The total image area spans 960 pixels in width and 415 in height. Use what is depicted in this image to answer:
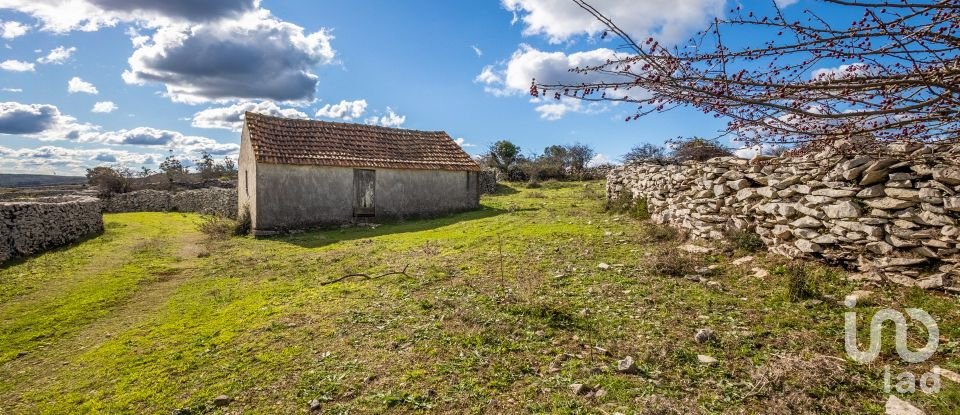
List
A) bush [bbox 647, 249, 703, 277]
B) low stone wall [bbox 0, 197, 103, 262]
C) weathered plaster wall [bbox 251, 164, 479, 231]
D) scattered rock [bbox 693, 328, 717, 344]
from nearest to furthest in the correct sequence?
1. scattered rock [bbox 693, 328, 717, 344]
2. bush [bbox 647, 249, 703, 277]
3. low stone wall [bbox 0, 197, 103, 262]
4. weathered plaster wall [bbox 251, 164, 479, 231]

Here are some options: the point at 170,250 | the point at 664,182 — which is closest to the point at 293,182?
the point at 170,250

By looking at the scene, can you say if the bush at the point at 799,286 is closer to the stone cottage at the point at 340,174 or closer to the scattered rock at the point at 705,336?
the scattered rock at the point at 705,336

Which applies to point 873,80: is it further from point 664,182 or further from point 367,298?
point 664,182

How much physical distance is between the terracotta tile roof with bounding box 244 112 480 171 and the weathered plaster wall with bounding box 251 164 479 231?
32 cm

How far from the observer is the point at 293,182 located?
50.6ft

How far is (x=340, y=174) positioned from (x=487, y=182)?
11653mm

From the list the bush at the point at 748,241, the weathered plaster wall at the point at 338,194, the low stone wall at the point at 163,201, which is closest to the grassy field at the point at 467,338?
the bush at the point at 748,241

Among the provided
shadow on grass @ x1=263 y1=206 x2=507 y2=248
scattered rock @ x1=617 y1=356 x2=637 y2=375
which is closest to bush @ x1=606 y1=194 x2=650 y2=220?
shadow on grass @ x1=263 y1=206 x2=507 y2=248

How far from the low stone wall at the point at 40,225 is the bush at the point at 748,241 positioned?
16.4m

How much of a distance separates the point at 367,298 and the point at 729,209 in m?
6.37

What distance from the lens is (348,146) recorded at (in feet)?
57.2

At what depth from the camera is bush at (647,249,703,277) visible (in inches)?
260

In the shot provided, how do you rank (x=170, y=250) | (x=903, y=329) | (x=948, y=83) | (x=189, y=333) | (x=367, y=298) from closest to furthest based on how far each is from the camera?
(x=948, y=83) < (x=903, y=329) < (x=189, y=333) < (x=367, y=298) < (x=170, y=250)

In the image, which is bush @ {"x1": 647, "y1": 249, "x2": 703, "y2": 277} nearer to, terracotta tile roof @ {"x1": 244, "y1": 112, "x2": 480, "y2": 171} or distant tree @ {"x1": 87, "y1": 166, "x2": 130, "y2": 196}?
terracotta tile roof @ {"x1": 244, "y1": 112, "x2": 480, "y2": 171}
